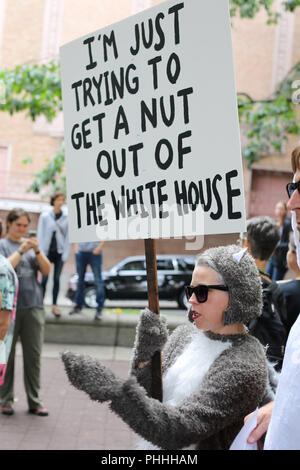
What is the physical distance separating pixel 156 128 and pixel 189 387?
2.88ft

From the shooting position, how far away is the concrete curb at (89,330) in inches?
327

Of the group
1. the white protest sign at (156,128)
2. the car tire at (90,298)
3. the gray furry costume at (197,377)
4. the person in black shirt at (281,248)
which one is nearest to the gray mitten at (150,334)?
the gray furry costume at (197,377)

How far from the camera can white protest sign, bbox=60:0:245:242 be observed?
1.91m

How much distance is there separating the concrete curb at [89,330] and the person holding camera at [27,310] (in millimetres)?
2824

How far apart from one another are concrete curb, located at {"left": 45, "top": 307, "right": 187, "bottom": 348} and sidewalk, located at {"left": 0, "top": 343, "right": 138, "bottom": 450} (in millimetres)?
1618

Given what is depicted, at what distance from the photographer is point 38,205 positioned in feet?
67.3

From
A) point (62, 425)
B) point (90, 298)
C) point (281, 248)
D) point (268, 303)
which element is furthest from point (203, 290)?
point (90, 298)

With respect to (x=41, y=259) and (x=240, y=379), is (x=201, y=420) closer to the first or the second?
(x=240, y=379)

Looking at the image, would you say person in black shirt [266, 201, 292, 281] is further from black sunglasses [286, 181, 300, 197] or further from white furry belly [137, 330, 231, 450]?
black sunglasses [286, 181, 300, 197]

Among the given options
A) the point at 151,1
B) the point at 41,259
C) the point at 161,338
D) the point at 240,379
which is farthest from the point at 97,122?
the point at 151,1

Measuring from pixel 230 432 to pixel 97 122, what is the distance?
47.5 inches

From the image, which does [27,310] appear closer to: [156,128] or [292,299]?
[292,299]

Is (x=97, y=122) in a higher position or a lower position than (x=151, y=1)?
lower

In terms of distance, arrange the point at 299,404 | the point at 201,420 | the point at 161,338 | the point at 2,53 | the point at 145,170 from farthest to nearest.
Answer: the point at 2,53, the point at 145,170, the point at 161,338, the point at 201,420, the point at 299,404
